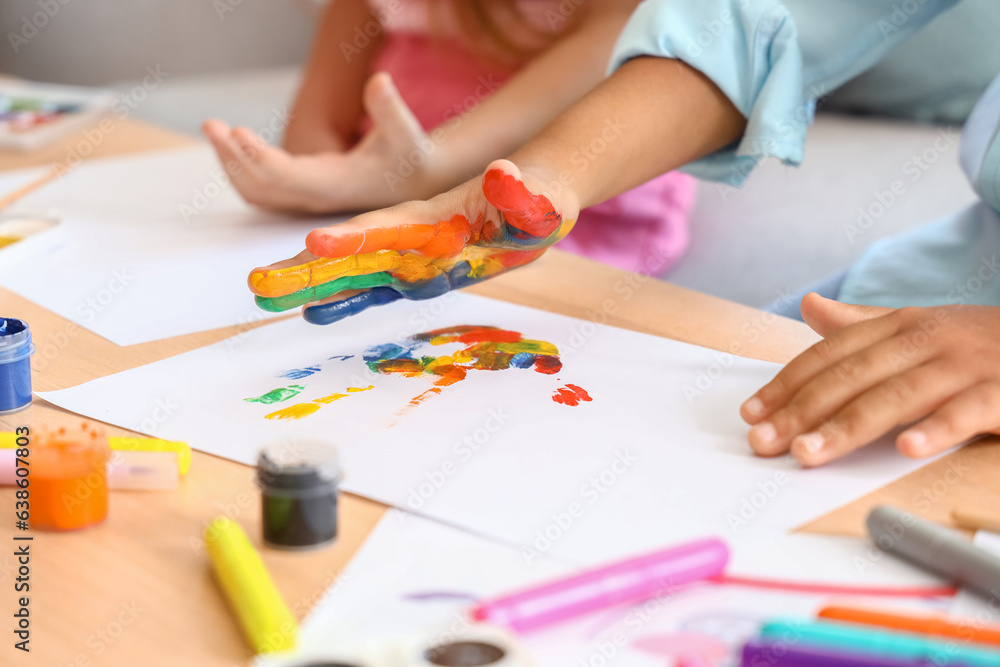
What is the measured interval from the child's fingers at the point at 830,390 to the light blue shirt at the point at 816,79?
0.27 metres

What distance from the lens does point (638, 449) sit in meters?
0.48

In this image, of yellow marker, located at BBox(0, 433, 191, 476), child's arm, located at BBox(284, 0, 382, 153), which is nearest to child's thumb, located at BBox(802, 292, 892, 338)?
yellow marker, located at BBox(0, 433, 191, 476)

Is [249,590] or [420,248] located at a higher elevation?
[420,248]

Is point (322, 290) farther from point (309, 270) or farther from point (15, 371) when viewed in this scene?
point (15, 371)

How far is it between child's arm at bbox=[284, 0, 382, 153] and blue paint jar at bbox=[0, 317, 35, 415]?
0.72m

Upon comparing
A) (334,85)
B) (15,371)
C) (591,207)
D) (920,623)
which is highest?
(334,85)

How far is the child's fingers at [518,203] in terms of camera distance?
0.57 meters

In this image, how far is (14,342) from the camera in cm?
51

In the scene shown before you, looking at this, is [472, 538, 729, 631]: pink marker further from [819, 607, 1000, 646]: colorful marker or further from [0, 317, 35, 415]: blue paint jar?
[0, 317, 35, 415]: blue paint jar

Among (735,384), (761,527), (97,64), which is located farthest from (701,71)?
(97,64)

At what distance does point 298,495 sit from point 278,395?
6.5 inches

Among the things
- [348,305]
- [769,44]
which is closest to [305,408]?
[348,305]

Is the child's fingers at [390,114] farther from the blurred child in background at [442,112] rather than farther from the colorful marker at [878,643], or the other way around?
the colorful marker at [878,643]

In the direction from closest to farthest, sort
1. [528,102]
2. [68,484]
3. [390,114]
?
[68,484]
[390,114]
[528,102]
